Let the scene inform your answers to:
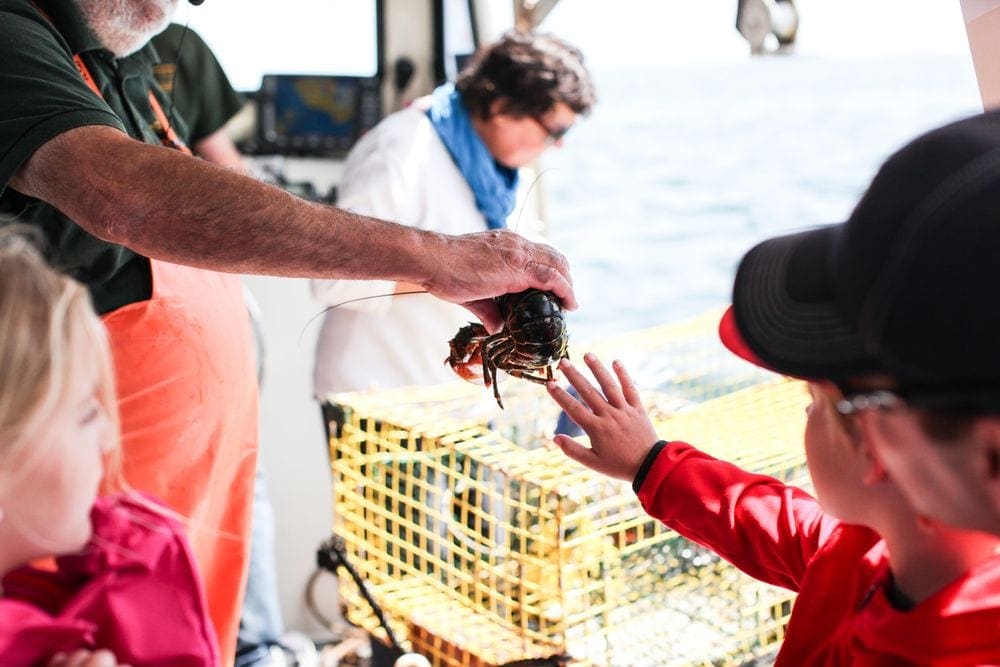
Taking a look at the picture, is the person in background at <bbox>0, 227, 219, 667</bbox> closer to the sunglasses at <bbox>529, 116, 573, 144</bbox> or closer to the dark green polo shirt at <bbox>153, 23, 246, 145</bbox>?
the dark green polo shirt at <bbox>153, 23, 246, 145</bbox>

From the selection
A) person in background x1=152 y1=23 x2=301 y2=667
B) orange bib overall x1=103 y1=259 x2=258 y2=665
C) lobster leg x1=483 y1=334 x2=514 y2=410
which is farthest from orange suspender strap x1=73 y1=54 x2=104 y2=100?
lobster leg x1=483 y1=334 x2=514 y2=410

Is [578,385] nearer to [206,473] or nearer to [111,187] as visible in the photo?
[111,187]

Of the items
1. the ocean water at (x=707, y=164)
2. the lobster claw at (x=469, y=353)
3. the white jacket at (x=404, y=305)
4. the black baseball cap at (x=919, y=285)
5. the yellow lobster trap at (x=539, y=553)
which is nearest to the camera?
the black baseball cap at (x=919, y=285)

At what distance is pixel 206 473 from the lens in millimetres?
1616

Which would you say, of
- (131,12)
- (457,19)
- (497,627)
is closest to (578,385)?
(497,627)

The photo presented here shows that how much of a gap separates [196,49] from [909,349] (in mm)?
2079

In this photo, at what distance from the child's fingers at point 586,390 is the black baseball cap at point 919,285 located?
17.5 inches

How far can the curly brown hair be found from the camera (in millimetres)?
2363

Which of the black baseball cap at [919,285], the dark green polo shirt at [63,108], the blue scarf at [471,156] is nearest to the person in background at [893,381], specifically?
the black baseball cap at [919,285]

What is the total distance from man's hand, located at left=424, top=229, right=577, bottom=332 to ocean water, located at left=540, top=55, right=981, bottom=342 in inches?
257

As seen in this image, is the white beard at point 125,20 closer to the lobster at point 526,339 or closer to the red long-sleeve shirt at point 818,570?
the lobster at point 526,339

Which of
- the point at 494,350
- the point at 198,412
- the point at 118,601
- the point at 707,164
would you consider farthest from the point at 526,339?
the point at 707,164

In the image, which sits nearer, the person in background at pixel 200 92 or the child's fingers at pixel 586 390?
the child's fingers at pixel 586 390

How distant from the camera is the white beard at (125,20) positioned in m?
1.51
